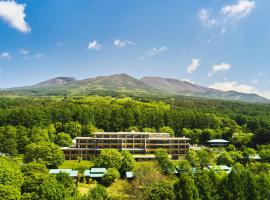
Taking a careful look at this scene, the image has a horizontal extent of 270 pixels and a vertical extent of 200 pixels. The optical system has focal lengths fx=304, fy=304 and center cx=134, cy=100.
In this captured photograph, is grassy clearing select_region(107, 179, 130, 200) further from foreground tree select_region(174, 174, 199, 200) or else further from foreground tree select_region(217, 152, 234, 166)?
foreground tree select_region(217, 152, 234, 166)

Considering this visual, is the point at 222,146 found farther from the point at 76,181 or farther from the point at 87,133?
the point at 76,181

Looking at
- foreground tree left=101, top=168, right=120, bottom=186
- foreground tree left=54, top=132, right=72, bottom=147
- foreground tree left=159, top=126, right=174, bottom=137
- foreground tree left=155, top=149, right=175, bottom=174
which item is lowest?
foreground tree left=101, top=168, right=120, bottom=186

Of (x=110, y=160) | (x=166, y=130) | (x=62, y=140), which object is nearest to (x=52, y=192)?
(x=110, y=160)

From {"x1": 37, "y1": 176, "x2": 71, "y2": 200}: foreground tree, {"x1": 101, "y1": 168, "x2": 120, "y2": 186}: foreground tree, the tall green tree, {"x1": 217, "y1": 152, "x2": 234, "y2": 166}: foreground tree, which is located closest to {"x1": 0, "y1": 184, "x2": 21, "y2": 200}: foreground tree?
{"x1": 37, "y1": 176, "x2": 71, "y2": 200}: foreground tree

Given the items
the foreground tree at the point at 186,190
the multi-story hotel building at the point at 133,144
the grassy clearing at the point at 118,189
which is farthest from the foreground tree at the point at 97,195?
the multi-story hotel building at the point at 133,144

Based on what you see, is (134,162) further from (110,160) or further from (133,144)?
(133,144)

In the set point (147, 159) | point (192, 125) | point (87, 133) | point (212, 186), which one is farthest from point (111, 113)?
point (212, 186)

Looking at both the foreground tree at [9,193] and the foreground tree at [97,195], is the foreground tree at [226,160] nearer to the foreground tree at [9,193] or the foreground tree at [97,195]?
the foreground tree at [97,195]
